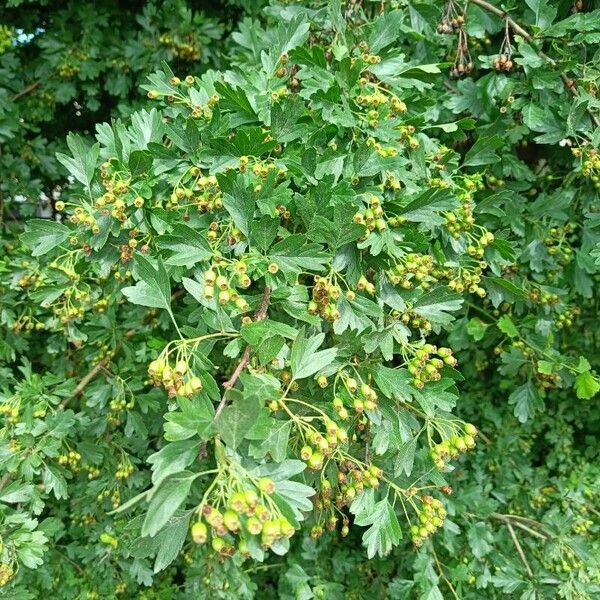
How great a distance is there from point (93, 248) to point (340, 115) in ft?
2.30

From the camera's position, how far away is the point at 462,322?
2.28 metres

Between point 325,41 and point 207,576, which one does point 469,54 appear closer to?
point 325,41

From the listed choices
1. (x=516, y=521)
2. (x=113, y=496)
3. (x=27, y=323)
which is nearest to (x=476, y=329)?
(x=516, y=521)

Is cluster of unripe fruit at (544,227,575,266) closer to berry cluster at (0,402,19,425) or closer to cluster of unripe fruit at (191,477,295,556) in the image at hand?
cluster of unripe fruit at (191,477,295,556)

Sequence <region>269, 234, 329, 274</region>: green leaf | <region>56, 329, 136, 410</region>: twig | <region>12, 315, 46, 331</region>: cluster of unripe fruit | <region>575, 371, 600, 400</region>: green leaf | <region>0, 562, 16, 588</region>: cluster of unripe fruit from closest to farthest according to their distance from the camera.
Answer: <region>269, 234, 329, 274</region>: green leaf, <region>0, 562, 16, 588</region>: cluster of unripe fruit, <region>575, 371, 600, 400</region>: green leaf, <region>56, 329, 136, 410</region>: twig, <region>12, 315, 46, 331</region>: cluster of unripe fruit

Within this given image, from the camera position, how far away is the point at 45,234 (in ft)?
5.02

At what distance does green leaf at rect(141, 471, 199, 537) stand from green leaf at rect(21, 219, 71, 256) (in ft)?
2.91

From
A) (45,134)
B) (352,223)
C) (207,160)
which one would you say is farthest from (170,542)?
(45,134)

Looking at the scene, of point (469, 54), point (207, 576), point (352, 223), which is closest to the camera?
point (352, 223)

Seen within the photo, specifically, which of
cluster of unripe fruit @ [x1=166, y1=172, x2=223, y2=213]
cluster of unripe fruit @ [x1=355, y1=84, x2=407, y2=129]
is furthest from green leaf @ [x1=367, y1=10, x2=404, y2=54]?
cluster of unripe fruit @ [x1=166, y1=172, x2=223, y2=213]

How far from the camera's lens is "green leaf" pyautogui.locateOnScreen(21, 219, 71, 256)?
1.51 meters

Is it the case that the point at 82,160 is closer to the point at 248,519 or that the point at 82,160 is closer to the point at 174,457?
the point at 174,457

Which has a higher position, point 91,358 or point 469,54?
point 469,54

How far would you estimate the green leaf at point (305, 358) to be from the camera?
43.7 inches
